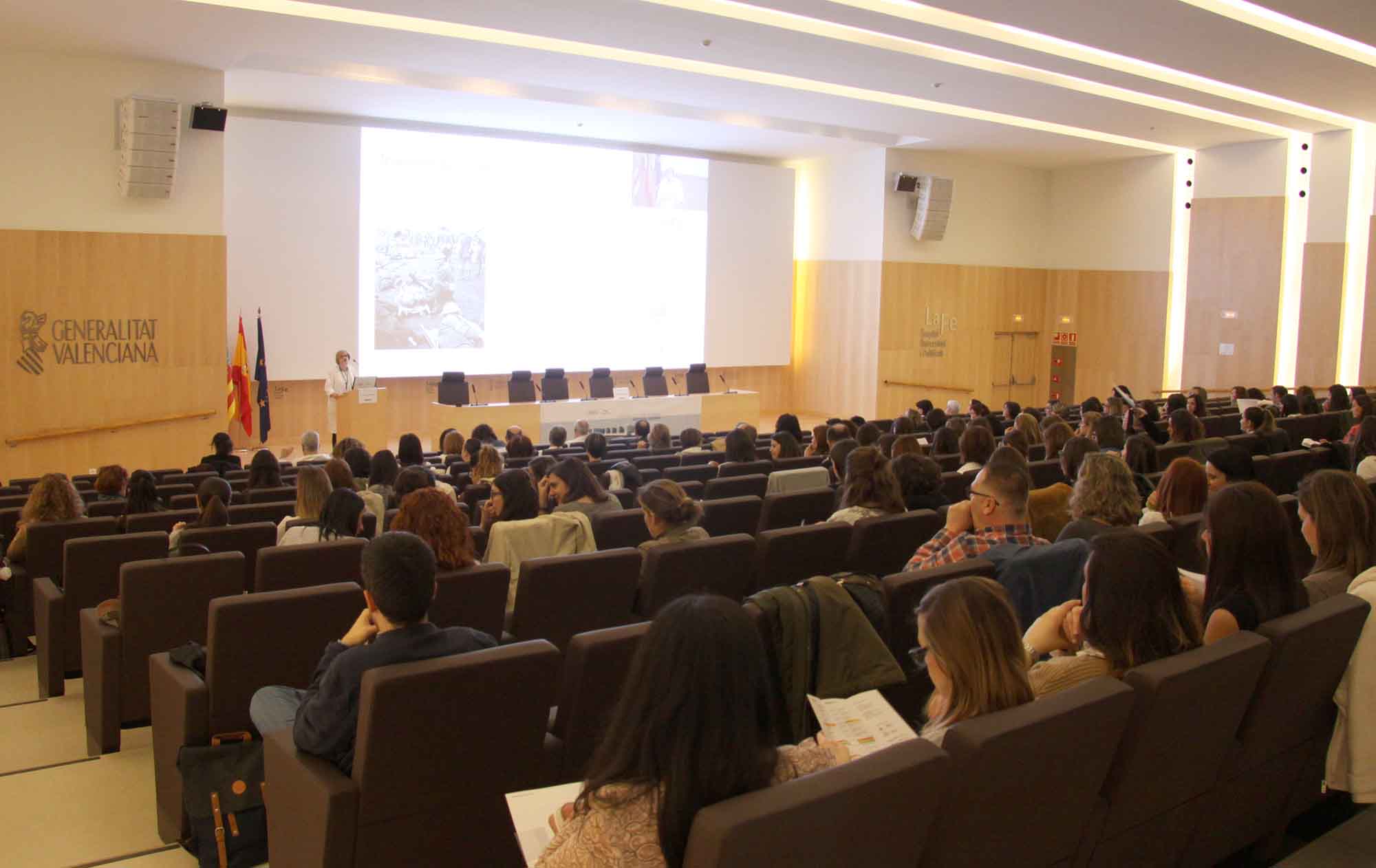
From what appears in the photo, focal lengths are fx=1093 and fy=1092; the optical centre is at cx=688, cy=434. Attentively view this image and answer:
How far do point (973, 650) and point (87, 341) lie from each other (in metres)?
11.5

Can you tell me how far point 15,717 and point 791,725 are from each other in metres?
3.53

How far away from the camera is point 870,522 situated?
15.4 ft

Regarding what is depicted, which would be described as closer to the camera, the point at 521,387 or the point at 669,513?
Answer: the point at 669,513

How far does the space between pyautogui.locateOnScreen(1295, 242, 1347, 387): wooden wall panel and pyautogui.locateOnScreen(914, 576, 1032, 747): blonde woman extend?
1627cm

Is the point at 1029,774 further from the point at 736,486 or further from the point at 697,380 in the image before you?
the point at 697,380

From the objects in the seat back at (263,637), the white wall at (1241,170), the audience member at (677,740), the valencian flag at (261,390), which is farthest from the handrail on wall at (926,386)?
the audience member at (677,740)

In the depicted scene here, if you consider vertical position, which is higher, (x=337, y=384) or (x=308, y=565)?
(x=337, y=384)

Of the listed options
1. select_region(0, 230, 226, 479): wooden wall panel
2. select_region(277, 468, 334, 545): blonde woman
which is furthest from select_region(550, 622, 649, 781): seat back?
select_region(0, 230, 226, 479): wooden wall panel

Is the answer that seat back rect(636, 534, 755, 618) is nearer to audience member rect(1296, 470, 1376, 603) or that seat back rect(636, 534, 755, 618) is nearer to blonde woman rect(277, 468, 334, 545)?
blonde woman rect(277, 468, 334, 545)

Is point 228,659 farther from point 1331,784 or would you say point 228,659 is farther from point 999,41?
point 999,41

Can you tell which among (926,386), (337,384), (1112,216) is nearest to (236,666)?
(337,384)

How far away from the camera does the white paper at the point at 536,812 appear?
210cm

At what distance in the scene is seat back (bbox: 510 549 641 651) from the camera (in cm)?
402

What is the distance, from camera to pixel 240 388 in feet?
43.0
